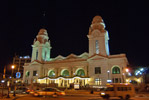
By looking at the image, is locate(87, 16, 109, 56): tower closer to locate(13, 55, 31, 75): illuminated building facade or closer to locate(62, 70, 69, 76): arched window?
locate(62, 70, 69, 76): arched window

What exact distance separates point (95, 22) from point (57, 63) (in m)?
24.2

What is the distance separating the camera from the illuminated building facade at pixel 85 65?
2073 inches

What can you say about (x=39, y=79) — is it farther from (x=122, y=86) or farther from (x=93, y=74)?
(x=122, y=86)

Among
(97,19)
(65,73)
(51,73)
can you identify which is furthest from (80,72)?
(97,19)

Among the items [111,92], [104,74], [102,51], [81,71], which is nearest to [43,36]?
[81,71]

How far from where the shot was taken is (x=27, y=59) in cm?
11025

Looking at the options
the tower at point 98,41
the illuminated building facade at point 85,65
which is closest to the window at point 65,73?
the illuminated building facade at point 85,65

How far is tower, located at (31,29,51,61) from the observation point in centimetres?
7000

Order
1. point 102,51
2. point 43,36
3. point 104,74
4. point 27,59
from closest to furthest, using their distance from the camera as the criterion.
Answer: point 104,74 < point 102,51 < point 43,36 < point 27,59

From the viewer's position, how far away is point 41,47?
70625mm

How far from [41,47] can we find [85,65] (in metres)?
24.5

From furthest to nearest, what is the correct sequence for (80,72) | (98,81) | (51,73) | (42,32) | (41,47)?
(42,32)
(41,47)
(51,73)
(80,72)
(98,81)

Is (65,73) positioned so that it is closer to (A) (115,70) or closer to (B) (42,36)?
(A) (115,70)

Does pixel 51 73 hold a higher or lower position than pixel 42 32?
lower
